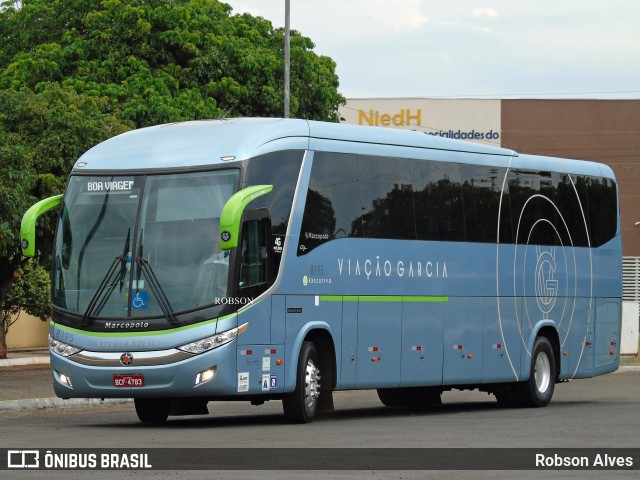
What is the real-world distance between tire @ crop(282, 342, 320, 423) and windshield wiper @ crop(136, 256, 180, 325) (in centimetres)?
187

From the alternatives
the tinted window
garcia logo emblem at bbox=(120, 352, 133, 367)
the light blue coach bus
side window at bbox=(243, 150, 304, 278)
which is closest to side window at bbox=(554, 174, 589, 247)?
the tinted window

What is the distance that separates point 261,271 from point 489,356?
5.77 metres

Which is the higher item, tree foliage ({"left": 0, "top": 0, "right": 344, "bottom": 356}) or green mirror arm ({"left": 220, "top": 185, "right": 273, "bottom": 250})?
tree foliage ({"left": 0, "top": 0, "right": 344, "bottom": 356})

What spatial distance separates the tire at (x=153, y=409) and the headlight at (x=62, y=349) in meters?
1.64

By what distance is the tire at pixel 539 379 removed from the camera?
2342cm

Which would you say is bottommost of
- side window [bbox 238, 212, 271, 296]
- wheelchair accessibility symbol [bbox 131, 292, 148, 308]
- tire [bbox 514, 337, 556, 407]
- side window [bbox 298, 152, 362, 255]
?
tire [bbox 514, 337, 556, 407]

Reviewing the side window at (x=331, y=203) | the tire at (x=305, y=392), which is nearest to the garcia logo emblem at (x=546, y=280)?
the side window at (x=331, y=203)

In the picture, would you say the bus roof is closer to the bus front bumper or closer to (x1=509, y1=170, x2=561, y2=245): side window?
the bus front bumper

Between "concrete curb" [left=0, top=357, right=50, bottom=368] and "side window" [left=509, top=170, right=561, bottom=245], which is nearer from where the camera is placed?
"side window" [left=509, top=170, right=561, bottom=245]

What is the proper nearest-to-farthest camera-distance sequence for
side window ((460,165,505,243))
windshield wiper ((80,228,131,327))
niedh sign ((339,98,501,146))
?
windshield wiper ((80,228,131,327))
side window ((460,165,505,243))
niedh sign ((339,98,501,146))

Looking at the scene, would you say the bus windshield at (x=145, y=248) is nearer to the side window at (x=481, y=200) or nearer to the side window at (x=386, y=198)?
the side window at (x=386, y=198)

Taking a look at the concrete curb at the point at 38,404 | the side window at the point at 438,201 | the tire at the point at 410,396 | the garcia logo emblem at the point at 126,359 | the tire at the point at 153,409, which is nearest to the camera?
the garcia logo emblem at the point at 126,359

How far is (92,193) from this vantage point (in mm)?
18141

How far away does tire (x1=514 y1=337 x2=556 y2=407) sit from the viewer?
23.4 meters
